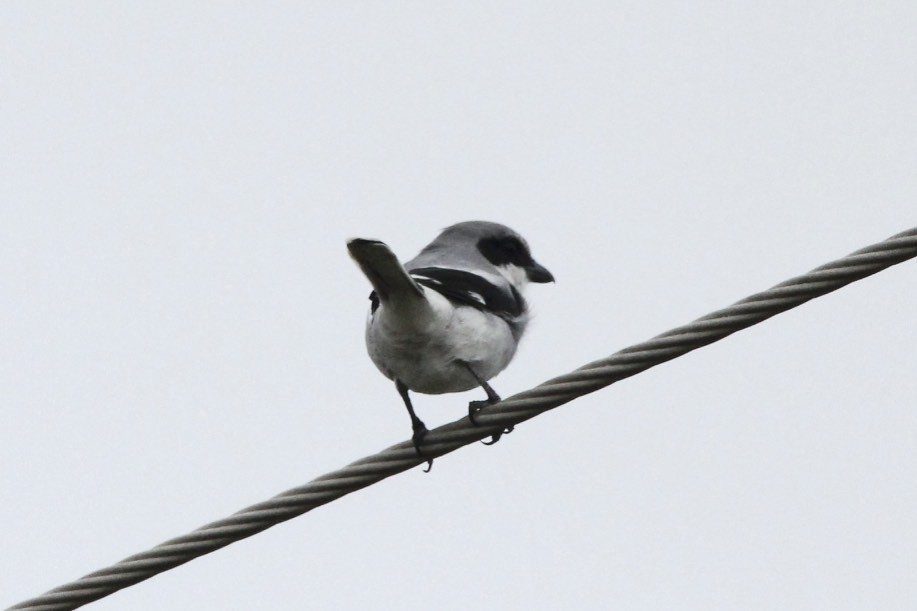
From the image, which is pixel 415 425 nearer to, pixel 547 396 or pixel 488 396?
pixel 488 396

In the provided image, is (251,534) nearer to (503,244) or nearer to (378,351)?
(378,351)

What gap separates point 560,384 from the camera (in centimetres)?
461

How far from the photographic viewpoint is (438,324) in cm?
574

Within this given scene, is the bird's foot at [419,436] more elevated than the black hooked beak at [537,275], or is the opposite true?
the black hooked beak at [537,275]

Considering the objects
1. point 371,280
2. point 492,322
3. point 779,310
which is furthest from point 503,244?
point 779,310

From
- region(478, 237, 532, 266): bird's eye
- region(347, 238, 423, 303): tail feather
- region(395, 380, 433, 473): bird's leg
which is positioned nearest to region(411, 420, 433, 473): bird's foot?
region(395, 380, 433, 473): bird's leg

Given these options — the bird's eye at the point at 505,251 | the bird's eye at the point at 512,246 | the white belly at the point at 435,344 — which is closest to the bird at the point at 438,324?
the white belly at the point at 435,344

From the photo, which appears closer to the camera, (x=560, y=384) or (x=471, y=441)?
(x=560, y=384)

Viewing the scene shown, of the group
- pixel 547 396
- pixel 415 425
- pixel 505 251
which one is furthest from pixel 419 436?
pixel 505 251

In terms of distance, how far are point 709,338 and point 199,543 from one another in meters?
1.66

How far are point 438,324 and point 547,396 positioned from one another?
3.80ft

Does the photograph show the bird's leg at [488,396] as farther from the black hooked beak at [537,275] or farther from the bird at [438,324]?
the black hooked beak at [537,275]

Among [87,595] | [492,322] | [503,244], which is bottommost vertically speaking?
[87,595]

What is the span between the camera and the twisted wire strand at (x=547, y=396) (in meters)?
4.27
